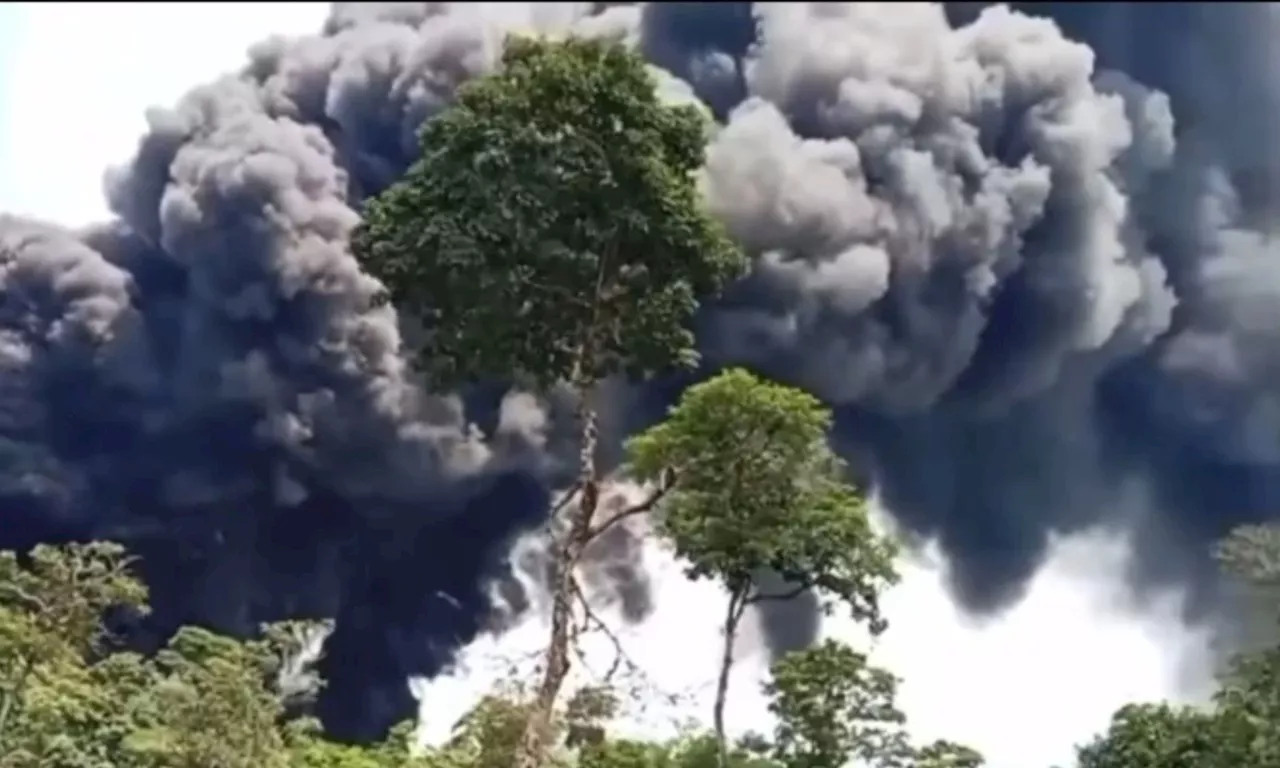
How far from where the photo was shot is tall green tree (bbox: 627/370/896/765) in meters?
6.14

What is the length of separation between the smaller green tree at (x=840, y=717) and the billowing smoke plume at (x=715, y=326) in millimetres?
2095

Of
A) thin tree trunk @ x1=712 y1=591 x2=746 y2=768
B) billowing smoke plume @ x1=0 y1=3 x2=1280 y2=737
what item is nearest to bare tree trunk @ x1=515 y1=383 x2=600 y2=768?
thin tree trunk @ x1=712 y1=591 x2=746 y2=768

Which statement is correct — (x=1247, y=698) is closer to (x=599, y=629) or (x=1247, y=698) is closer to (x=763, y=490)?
(x=763, y=490)

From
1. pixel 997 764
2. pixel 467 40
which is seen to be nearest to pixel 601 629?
pixel 997 764

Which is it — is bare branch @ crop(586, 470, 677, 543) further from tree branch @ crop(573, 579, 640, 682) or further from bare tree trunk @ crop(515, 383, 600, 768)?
tree branch @ crop(573, 579, 640, 682)

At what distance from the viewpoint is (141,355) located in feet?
33.9

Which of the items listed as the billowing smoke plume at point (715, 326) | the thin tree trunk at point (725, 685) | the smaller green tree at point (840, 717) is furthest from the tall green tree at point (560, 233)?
the billowing smoke plume at point (715, 326)

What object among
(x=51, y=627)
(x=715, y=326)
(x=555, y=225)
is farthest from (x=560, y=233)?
(x=715, y=326)

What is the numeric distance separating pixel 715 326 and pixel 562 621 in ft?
15.4

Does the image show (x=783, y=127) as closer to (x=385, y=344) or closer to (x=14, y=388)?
(x=385, y=344)

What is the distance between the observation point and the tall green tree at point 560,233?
5.87m

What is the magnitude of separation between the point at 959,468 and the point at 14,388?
19.1ft

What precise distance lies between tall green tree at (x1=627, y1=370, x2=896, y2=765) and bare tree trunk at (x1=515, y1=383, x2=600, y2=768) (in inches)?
16.6

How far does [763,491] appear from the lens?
20.5 feet
